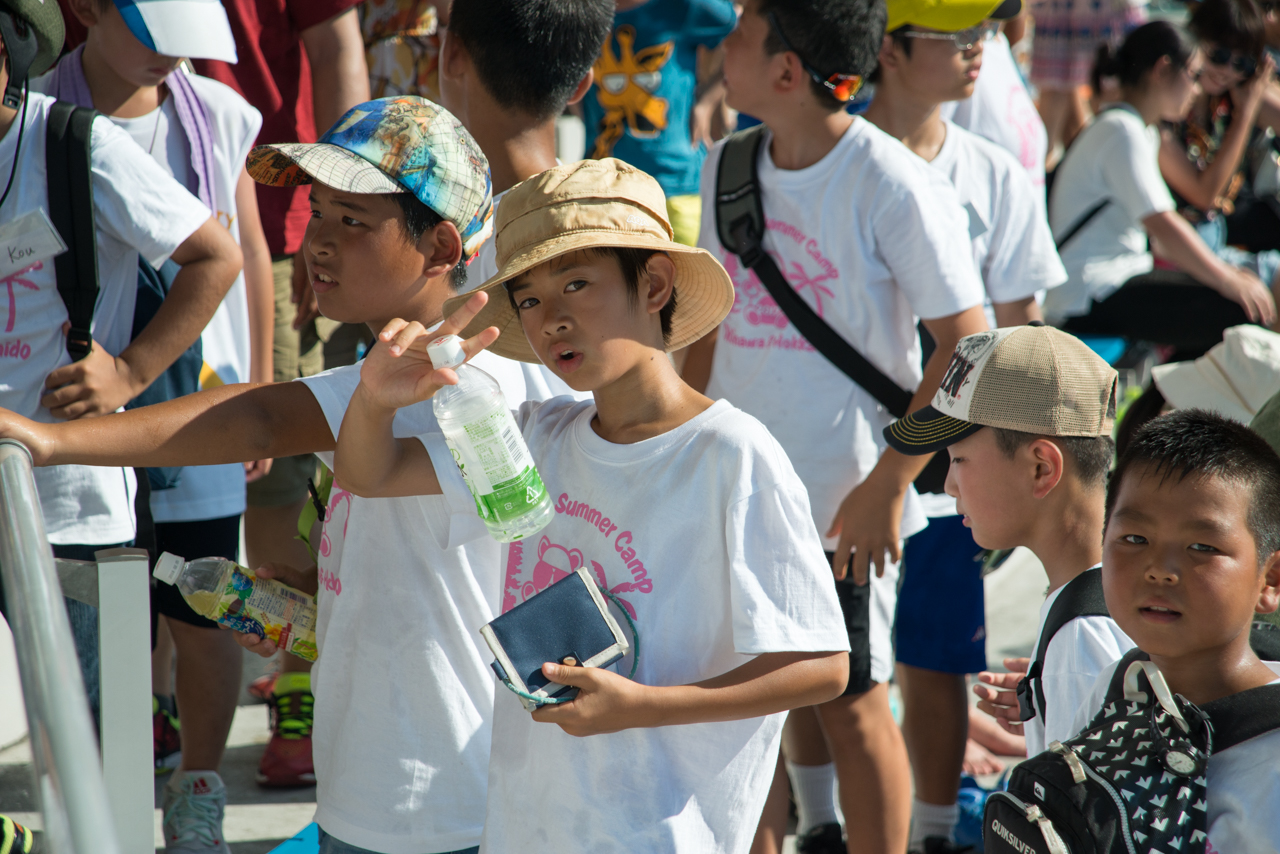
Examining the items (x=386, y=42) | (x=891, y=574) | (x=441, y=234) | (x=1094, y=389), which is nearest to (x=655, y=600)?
(x=441, y=234)

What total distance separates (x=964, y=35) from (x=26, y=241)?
228 cm

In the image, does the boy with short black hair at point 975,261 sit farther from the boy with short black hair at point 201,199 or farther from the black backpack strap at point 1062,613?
the boy with short black hair at point 201,199

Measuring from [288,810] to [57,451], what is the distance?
194 centimetres

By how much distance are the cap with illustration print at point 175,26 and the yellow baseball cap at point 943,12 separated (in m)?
1.64

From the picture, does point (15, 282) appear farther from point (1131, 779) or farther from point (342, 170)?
point (1131, 779)

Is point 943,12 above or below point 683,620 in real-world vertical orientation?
above

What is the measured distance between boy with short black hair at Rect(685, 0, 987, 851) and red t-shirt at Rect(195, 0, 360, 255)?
160cm

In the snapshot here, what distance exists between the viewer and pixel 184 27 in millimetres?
2670

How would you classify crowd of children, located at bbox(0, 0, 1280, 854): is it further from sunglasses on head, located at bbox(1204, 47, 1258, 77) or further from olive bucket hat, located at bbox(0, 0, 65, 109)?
sunglasses on head, located at bbox(1204, 47, 1258, 77)

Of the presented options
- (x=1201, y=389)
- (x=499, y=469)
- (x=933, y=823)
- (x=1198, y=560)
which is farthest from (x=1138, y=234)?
(x=499, y=469)

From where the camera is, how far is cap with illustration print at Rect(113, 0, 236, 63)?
104 inches

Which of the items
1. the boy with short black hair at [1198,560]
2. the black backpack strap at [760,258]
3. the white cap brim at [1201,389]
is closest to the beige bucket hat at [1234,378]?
the white cap brim at [1201,389]

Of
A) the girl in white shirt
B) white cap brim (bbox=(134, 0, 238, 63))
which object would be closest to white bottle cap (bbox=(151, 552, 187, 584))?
white cap brim (bbox=(134, 0, 238, 63))

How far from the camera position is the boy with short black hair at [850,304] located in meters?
2.63
